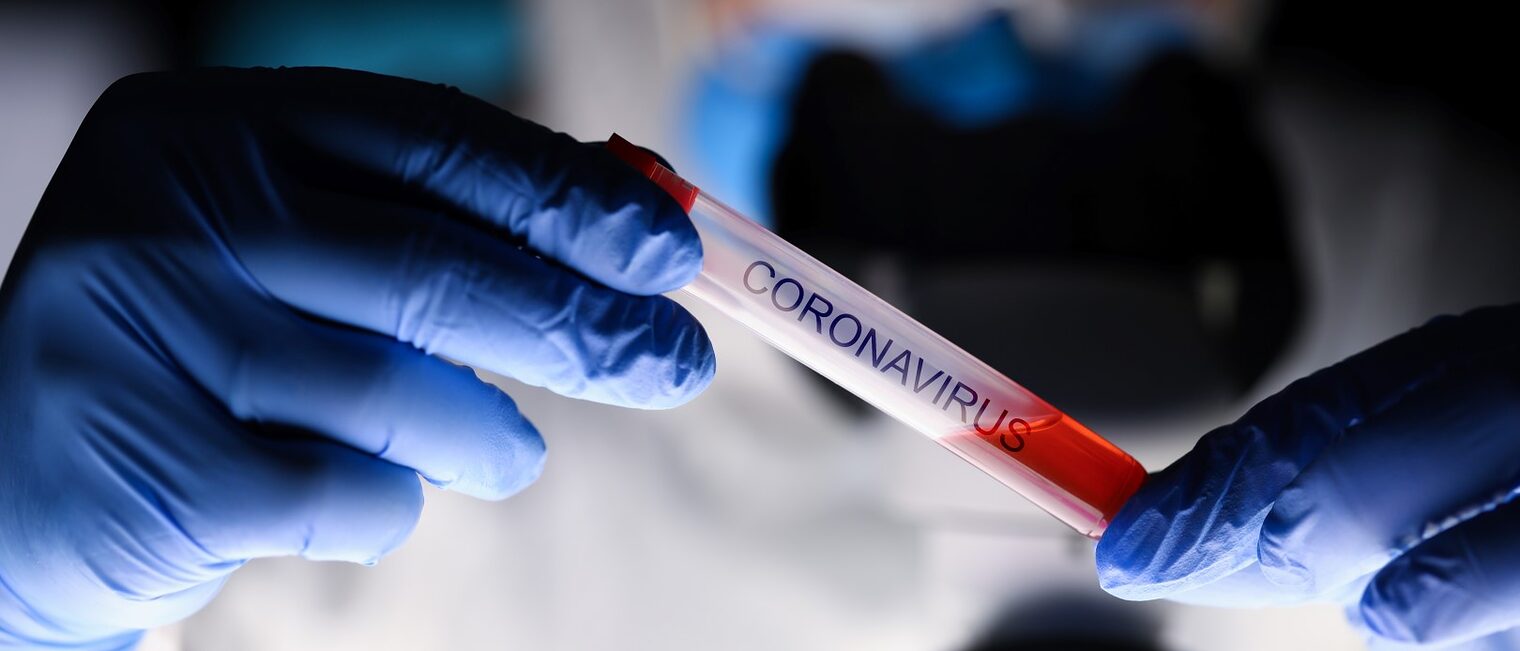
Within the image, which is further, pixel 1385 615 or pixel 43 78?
pixel 43 78

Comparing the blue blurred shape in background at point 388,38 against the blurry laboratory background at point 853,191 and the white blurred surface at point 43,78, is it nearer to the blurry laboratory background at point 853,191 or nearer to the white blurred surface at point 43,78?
Answer: the blurry laboratory background at point 853,191

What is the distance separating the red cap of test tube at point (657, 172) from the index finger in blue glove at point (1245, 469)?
14.4 inches

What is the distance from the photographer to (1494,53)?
1.24 metres

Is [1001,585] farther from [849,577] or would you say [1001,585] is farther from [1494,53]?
[1494,53]

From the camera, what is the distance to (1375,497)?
633 millimetres

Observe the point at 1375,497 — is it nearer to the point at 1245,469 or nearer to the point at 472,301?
the point at 1245,469

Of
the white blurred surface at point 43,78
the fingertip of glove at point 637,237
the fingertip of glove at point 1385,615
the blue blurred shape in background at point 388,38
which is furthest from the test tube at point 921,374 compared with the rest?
the white blurred surface at point 43,78

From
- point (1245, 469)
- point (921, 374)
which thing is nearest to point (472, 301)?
point (921, 374)

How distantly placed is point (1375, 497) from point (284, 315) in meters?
0.73

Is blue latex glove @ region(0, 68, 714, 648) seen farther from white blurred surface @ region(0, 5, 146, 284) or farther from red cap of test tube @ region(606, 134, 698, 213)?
white blurred surface @ region(0, 5, 146, 284)

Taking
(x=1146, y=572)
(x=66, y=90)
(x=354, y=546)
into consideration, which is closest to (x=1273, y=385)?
(x=1146, y=572)

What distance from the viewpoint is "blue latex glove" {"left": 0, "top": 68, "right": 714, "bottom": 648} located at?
2.12 feet

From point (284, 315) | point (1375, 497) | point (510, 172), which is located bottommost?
point (284, 315)

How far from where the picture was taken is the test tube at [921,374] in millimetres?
668
